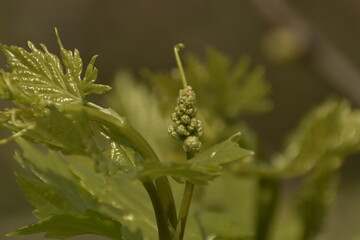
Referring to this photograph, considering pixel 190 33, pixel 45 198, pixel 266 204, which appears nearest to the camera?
pixel 45 198

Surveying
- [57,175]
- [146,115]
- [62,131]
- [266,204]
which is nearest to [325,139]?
[266,204]

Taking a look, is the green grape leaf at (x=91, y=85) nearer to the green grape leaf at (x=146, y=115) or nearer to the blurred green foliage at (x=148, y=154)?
the blurred green foliage at (x=148, y=154)

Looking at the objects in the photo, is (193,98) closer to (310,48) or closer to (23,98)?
(23,98)

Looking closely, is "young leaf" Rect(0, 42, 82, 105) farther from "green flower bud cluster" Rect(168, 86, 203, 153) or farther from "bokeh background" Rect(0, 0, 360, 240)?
"bokeh background" Rect(0, 0, 360, 240)

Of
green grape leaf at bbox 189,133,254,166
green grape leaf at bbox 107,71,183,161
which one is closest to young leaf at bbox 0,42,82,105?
green grape leaf at bbox 189,133,254,166

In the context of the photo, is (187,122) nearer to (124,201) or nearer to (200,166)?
(200,166)
